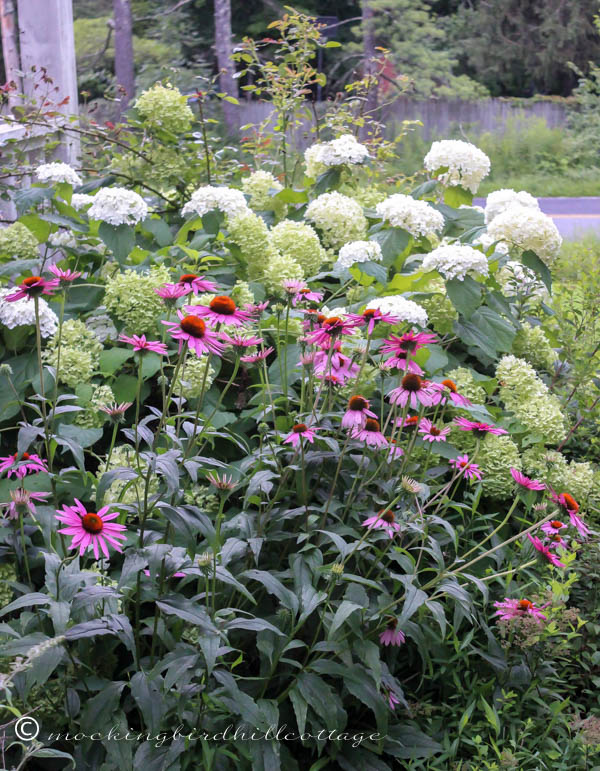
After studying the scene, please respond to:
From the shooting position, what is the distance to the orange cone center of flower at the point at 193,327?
137 cm

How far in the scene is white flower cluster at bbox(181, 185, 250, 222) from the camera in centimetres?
249

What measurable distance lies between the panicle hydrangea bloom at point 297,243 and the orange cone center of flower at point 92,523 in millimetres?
1467

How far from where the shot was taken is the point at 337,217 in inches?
106

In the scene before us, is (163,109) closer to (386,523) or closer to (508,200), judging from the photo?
(508,200)

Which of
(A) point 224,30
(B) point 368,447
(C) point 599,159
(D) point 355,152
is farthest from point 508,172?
(B) point 368,447

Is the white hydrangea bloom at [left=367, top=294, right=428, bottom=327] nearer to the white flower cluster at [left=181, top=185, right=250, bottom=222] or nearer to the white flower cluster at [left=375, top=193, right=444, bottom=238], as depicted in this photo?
the white flower cluster at [left=375, top=193, right=444, bottom=238]

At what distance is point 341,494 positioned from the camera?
6.00ft

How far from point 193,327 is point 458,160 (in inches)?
72.1

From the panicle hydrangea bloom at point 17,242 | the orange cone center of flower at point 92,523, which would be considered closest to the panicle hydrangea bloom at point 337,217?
the panicle hydrangea bloom at point 17,242

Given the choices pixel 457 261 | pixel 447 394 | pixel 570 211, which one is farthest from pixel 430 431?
pixel 570 211

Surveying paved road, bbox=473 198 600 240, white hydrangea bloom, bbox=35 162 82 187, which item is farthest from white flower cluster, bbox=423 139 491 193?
paved road, bbox=473 198 600 240

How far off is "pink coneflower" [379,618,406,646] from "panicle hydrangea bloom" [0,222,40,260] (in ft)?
5.14

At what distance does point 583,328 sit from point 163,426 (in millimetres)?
1664

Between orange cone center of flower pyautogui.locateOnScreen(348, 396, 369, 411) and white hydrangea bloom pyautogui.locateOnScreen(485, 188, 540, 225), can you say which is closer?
orange cone center of flower pyautogui.locateOnScreen(348, 396, 369, 411)
